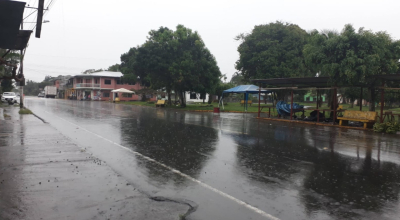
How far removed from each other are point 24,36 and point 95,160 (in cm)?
717

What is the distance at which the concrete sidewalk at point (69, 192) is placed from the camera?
4676mm

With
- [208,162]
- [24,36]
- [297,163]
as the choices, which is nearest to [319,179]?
[297,163]

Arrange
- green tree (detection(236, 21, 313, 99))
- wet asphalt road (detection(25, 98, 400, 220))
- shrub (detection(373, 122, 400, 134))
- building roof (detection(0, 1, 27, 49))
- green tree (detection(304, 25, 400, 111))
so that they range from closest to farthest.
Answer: wet asphalt road (detection(25, 98, 400, 220)) < building roof (detection(0, 1, 27, 49)) < shrub (detection(373, 122, 400, 134)) < green tree (detection(304, 25, 400, 111)) < green tree (detection(236, 21, 313, 99))

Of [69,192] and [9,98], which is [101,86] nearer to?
[9,98]

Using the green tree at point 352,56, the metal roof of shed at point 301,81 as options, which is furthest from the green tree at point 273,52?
the green tree at point 352,56

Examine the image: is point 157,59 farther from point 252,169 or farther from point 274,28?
point 252,169

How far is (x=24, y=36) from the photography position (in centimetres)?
1225

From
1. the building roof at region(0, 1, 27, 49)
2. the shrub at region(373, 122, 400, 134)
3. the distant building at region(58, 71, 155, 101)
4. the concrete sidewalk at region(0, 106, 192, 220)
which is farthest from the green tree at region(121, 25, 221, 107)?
the distant building at region(58, 71, 155, 101)

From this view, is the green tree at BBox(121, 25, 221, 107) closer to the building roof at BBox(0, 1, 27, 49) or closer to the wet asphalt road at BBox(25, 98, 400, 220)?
the wet asphalt road at BBox(25, 98, 400, 220)

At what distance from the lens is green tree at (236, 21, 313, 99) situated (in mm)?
33812

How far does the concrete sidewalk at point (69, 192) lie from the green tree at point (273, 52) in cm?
2806

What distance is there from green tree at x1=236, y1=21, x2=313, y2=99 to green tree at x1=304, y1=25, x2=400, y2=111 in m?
13.6

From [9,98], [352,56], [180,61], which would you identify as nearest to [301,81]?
[352,56]

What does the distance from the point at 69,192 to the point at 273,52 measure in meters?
31.8
